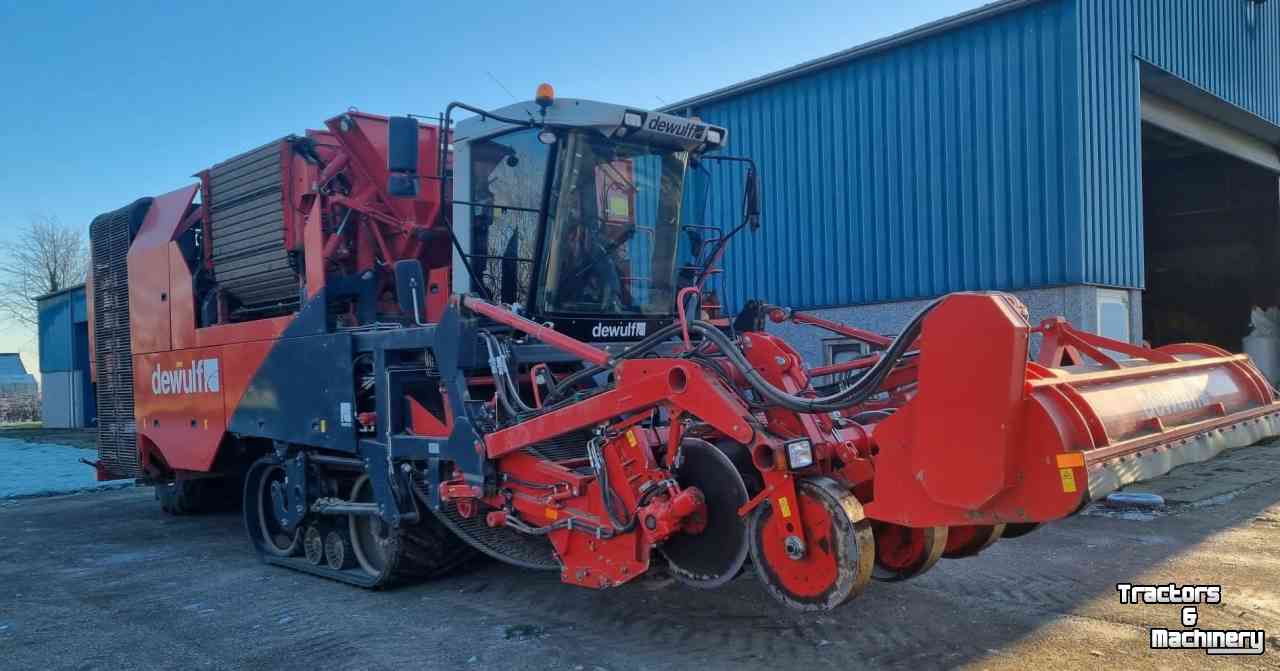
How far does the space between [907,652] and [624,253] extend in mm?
2961

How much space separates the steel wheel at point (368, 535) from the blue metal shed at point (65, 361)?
25.9 metres

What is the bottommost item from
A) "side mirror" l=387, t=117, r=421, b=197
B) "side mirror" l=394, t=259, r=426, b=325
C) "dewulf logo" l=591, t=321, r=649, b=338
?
"dewulf logo" l=591, t=321, r=649, b=338

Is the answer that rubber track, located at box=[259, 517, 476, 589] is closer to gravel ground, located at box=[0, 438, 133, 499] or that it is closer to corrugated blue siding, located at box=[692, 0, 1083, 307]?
corrugated blue siding, located at box=[692, 0, 1083, 307]

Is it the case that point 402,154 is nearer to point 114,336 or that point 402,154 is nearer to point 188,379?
point 188,379

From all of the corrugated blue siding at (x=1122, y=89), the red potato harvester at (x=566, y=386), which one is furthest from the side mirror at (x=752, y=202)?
the corrugated blue siding at (x=1122, y=89)

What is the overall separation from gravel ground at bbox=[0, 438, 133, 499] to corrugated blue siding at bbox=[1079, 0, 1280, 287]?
515 inches

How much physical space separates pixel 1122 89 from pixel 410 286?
351 inches

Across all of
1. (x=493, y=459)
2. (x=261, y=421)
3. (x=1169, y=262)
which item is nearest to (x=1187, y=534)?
(x=493, y=459)

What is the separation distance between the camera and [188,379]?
25.5 ft

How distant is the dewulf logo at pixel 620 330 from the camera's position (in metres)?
5.94

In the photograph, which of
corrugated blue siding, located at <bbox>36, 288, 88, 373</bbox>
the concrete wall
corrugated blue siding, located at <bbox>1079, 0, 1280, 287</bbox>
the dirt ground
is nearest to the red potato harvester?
the dirt ground

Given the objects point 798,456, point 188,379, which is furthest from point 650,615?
point 188,379

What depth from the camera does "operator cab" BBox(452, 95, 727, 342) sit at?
5605mm

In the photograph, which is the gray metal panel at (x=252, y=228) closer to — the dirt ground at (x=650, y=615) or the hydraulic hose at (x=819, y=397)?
the dirt ground at (x=650, y=615)
